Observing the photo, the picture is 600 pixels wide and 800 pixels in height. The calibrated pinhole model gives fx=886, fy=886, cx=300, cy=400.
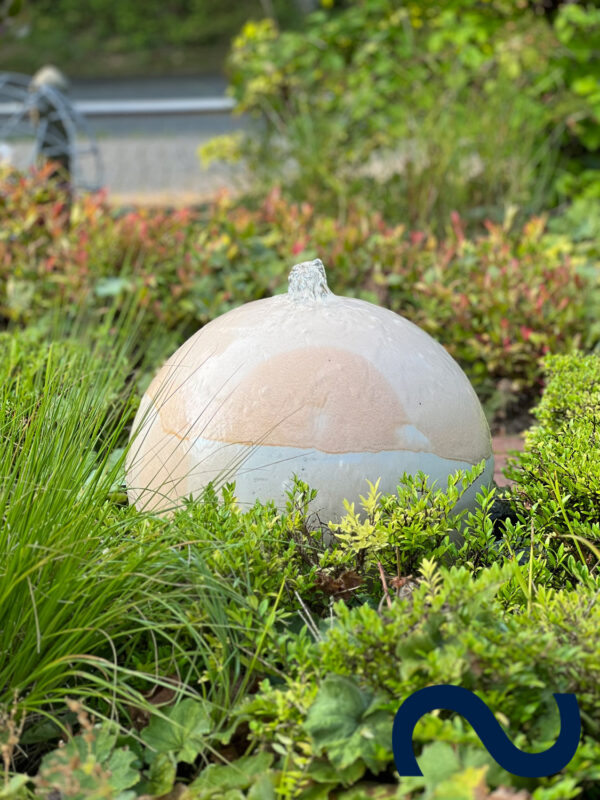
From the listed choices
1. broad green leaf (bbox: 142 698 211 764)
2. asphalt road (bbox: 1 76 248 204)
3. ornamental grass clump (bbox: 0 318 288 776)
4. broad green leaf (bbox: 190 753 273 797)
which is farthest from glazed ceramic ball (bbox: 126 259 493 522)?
asphalt road (bbox: 1 76 248 204)

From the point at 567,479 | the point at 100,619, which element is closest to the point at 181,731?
the point at 100,619

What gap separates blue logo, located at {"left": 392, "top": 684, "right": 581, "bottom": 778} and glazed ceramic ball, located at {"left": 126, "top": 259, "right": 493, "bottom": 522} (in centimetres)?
77

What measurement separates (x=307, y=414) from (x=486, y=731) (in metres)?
1.00

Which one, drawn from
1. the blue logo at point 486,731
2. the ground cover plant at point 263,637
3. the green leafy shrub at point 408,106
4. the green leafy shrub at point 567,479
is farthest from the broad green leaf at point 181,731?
the green leafy shrub at point 408,106

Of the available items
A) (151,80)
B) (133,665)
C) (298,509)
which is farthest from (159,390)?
(151,80)

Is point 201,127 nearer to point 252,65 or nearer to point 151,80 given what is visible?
point 252,65

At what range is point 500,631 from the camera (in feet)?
5.85

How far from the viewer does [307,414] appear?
91.7 inches

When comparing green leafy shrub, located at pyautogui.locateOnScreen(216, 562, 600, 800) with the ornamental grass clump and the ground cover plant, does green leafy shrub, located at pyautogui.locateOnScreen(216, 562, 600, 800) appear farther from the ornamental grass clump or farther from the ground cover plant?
the ornamental grass clump

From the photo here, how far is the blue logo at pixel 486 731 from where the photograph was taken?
1521 millimetres

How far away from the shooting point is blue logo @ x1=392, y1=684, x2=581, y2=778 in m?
1.52

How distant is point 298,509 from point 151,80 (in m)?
23.0

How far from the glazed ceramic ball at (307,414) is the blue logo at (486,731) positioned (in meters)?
0.77

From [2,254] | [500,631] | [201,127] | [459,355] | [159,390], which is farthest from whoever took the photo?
[201,127]
